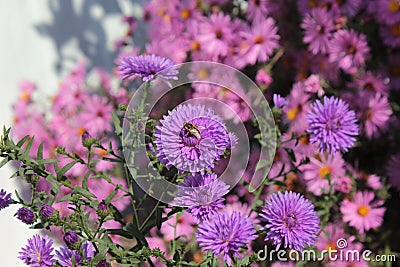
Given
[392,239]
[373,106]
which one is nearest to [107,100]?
[373,106]

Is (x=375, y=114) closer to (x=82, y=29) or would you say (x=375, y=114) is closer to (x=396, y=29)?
(x=396, y=29)

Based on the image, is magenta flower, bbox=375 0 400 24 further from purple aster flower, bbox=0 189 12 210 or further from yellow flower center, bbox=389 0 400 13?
purple aster flower, bbox=0 189 12 210

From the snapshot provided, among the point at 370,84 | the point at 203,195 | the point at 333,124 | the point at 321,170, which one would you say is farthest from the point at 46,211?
the point at 370,84

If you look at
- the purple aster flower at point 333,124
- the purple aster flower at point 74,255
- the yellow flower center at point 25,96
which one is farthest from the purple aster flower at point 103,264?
the yellow flower center at point 25,96

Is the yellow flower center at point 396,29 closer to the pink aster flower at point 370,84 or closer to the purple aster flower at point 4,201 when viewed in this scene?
the pink aster flower at point 370,84

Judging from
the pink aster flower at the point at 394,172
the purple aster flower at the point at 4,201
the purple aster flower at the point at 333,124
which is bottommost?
the purple aster flower at the point at 4,201

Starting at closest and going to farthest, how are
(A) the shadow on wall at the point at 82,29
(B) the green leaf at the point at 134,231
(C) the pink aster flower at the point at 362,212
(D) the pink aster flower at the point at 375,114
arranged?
(B) the green leaf at the point at 134,231 < (C) the pink aster flower at the point at 362,212 < (D) the pink aster flower at the point at 375,114 < (A) the shadow on wall at the point at 82,29

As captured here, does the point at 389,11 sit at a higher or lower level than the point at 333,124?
higher
